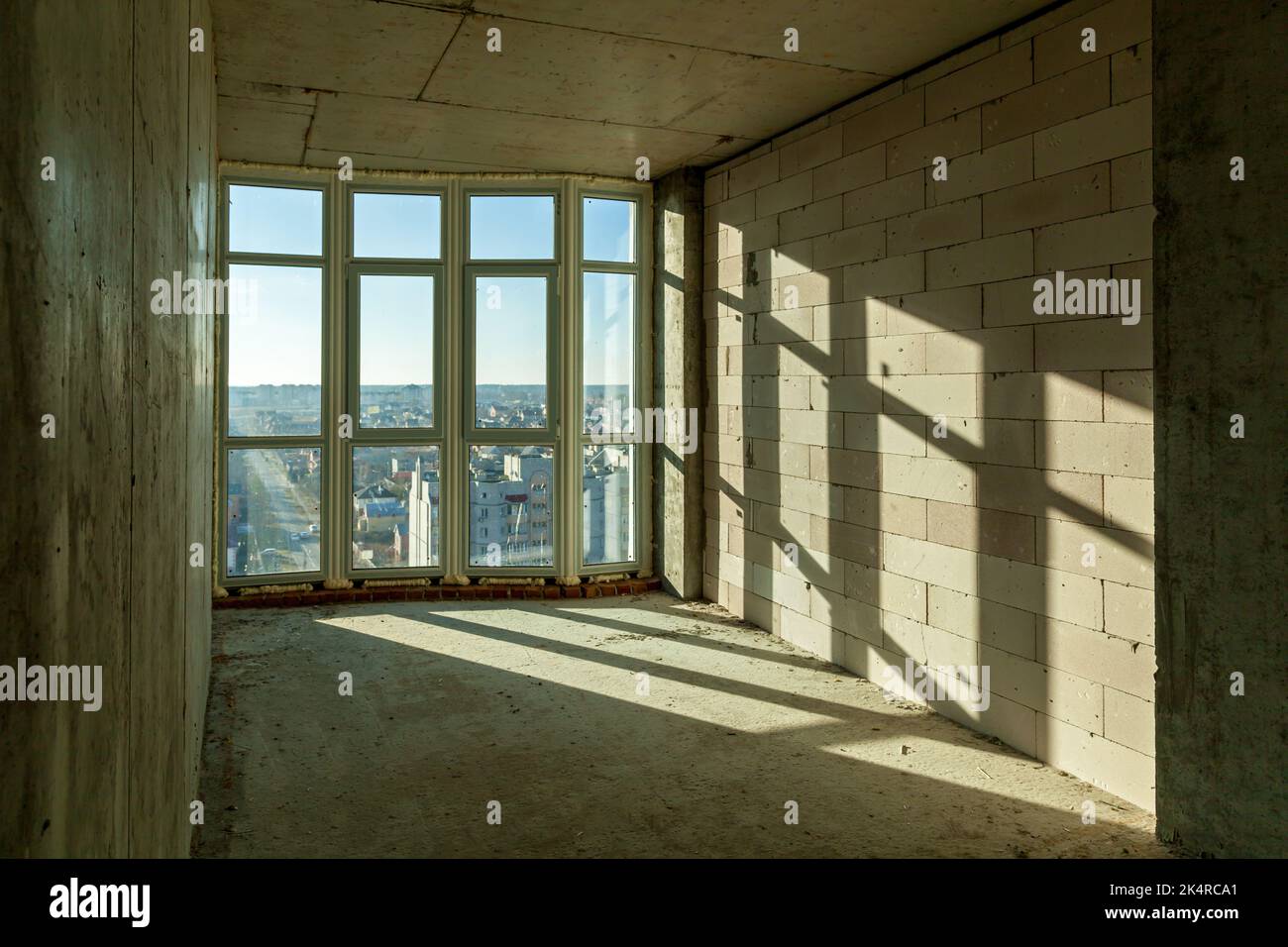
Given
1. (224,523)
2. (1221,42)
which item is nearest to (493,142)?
(224,523)

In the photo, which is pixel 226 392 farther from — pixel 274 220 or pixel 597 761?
pixel 597 761

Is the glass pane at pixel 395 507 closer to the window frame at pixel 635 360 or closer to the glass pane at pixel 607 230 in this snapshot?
the window frame at pixel 635 360

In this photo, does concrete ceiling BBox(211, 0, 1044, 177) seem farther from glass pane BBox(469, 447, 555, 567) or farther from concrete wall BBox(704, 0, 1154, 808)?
glass pane BBox(469, 447, 555, 567)

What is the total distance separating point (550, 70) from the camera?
4.90m

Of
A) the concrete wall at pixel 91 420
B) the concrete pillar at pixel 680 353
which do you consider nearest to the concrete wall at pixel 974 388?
the concrete pillar at pixel 680 353

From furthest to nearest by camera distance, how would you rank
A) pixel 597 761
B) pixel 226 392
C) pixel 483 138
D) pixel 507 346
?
pixel 507 346, pixel 226 392, pixel 483 138, pixel 597 761

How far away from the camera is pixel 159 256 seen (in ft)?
6.87

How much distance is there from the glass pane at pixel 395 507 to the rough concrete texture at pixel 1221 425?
206 inches

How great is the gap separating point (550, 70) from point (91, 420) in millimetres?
4165

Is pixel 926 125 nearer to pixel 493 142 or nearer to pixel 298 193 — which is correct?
pixel 493 142

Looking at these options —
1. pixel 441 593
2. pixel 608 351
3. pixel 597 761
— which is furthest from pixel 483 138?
pixel 597 761

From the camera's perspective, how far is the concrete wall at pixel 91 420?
2.98 ft

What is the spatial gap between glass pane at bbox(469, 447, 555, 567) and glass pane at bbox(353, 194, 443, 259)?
1576 millimetres

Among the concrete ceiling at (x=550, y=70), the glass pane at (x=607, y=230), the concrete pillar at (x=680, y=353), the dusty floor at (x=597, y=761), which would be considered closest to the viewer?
the dusty floor at (x=597, y=761)
